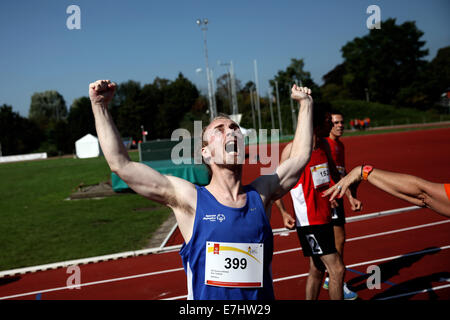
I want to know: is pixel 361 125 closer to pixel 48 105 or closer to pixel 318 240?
pixel 318 240

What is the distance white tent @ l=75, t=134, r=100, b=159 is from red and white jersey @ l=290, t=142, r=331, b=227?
165ft

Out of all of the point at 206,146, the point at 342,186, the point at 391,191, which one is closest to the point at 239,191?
the point at 206,146

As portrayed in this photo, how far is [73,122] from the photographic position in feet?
226

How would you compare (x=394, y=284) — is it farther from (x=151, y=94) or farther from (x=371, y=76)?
(x=151, y=94)

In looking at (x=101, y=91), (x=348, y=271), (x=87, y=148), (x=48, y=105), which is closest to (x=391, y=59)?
(x=87, y=148)

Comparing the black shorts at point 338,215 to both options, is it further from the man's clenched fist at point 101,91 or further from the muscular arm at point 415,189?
the man's clenched fist at point 101,91

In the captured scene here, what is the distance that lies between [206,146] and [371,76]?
73.3 m

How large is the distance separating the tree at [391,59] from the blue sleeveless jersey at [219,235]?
233ft

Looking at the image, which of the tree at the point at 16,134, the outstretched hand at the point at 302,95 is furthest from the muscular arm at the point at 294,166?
the tree at the point at 16,134

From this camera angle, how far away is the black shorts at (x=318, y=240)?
3.98 metres

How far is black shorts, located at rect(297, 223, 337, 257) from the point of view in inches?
157

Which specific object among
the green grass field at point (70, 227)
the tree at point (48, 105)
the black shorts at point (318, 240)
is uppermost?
the tree at point (48, 105)

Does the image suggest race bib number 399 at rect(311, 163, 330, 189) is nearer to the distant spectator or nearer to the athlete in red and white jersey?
the athlete in red and white jersey

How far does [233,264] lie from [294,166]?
30.6 inches
